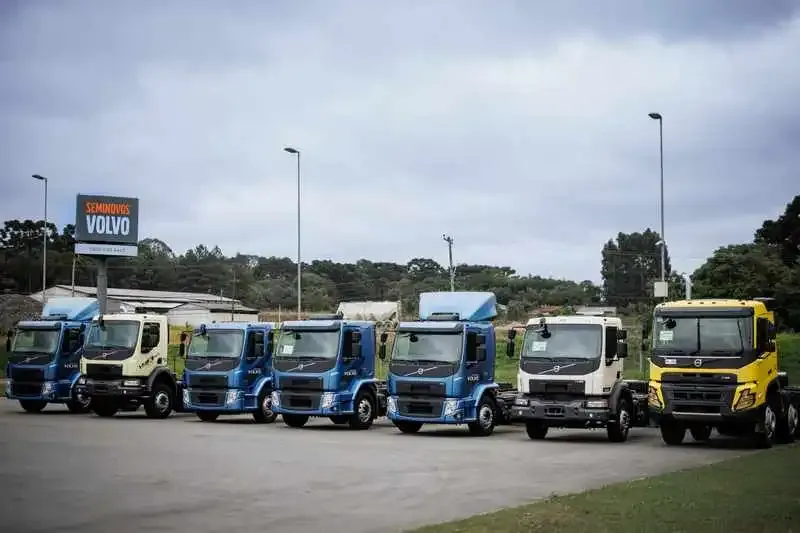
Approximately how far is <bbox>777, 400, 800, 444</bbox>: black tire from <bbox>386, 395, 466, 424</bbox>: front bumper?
660cm

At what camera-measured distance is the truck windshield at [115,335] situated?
95.7 ft

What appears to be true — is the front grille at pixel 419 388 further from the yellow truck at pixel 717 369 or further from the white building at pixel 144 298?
the white building at pixel 144 298

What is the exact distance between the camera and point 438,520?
39.6 ft

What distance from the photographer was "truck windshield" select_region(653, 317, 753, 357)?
20.6m

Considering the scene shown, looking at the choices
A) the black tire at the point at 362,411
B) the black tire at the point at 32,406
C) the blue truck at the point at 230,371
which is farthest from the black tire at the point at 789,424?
the black tire at the point at 32,406

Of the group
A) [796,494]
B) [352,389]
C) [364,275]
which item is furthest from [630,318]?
[796,494]

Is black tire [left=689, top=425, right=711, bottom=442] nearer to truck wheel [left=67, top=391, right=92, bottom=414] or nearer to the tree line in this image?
truck wheel [left=67, top=391, right=92, bottom=414]

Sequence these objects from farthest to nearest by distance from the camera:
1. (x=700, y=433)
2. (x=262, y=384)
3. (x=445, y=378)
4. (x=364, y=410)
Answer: (x=262, y=384) → (x=364, y=410) → (x=445, y=378) → (x=700, y=433)

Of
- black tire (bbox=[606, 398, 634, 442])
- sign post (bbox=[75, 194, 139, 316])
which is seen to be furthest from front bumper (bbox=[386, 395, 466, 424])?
sign post (bbox=[75, 194, 139, 316])

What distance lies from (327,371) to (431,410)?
3083 mm

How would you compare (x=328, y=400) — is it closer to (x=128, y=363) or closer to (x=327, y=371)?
(x=327, y=371)

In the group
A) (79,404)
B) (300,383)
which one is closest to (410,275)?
(79,404)

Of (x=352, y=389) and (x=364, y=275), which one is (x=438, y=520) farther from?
(x=364, y=275)

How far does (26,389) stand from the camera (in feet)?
102
